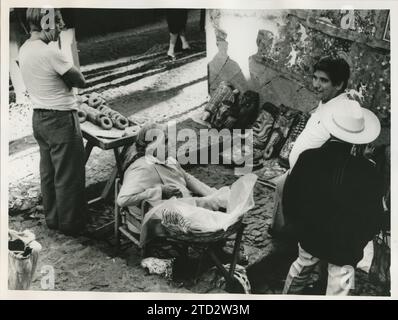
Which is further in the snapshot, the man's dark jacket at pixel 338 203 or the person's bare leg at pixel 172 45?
the person's bare leg at pixel 172 45

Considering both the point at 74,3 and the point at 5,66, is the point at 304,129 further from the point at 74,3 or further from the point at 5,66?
the point at 5,66

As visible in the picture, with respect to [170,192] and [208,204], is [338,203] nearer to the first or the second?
[208,204]

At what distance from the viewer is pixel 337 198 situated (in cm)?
296

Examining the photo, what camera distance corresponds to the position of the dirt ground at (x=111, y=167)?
3006 mm

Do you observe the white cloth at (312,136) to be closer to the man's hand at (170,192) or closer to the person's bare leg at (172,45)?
the man's hand at (170,192)

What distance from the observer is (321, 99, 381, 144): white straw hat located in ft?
9.59

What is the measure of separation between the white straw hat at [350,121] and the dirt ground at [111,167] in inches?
19.7

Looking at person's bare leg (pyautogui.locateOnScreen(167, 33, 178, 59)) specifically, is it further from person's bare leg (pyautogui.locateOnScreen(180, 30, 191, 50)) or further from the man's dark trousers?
the man's dark trousers

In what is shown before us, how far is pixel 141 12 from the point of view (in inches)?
120

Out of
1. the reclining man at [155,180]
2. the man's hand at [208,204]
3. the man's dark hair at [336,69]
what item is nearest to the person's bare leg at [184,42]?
A: the reclining man at [155,180]

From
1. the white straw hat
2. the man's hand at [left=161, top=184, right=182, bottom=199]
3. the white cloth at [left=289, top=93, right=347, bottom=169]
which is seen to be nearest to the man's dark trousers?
the man's hand at [left=161, top=184, right=182, bottom=199]

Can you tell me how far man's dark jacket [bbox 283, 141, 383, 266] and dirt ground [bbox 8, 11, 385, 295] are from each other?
7.1 inches

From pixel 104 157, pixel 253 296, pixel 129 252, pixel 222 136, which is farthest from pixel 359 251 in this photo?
pixel 104 157

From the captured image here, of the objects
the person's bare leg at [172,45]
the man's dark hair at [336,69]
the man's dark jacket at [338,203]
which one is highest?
the person's bare leg at [172,45]
